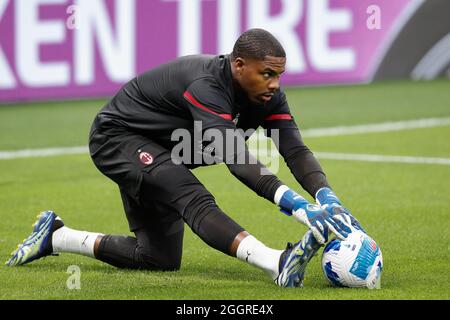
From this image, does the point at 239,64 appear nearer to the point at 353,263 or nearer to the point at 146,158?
the point at 146,158

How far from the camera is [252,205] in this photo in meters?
10.7

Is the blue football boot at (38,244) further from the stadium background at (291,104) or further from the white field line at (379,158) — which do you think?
the white field line at (379,158)

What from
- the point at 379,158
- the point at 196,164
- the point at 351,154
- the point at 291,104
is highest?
the point at 196,164

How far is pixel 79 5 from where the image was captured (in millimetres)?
17922

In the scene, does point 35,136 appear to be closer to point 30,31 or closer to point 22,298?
point 30,31

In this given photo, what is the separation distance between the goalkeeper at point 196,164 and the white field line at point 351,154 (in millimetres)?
6289

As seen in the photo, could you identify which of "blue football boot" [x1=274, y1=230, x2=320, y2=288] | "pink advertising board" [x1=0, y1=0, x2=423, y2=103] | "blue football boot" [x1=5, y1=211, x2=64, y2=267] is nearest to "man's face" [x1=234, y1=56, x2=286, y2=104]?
"blue football boot" [x1=274, y1=230, x2=320, y2=288]

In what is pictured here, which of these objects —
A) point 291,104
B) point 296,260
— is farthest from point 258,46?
point 291,104

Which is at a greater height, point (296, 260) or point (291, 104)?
point (296, 260)

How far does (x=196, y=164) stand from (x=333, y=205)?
1317 mm

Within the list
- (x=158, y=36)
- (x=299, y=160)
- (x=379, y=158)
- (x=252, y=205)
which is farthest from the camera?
(x=158, y=36)

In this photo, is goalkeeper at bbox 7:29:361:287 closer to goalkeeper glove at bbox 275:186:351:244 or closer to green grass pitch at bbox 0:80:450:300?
goalkeeper glove at bbox 275:186:351:244

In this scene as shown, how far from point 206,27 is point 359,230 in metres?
12.9

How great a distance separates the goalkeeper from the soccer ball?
116 millimetres
